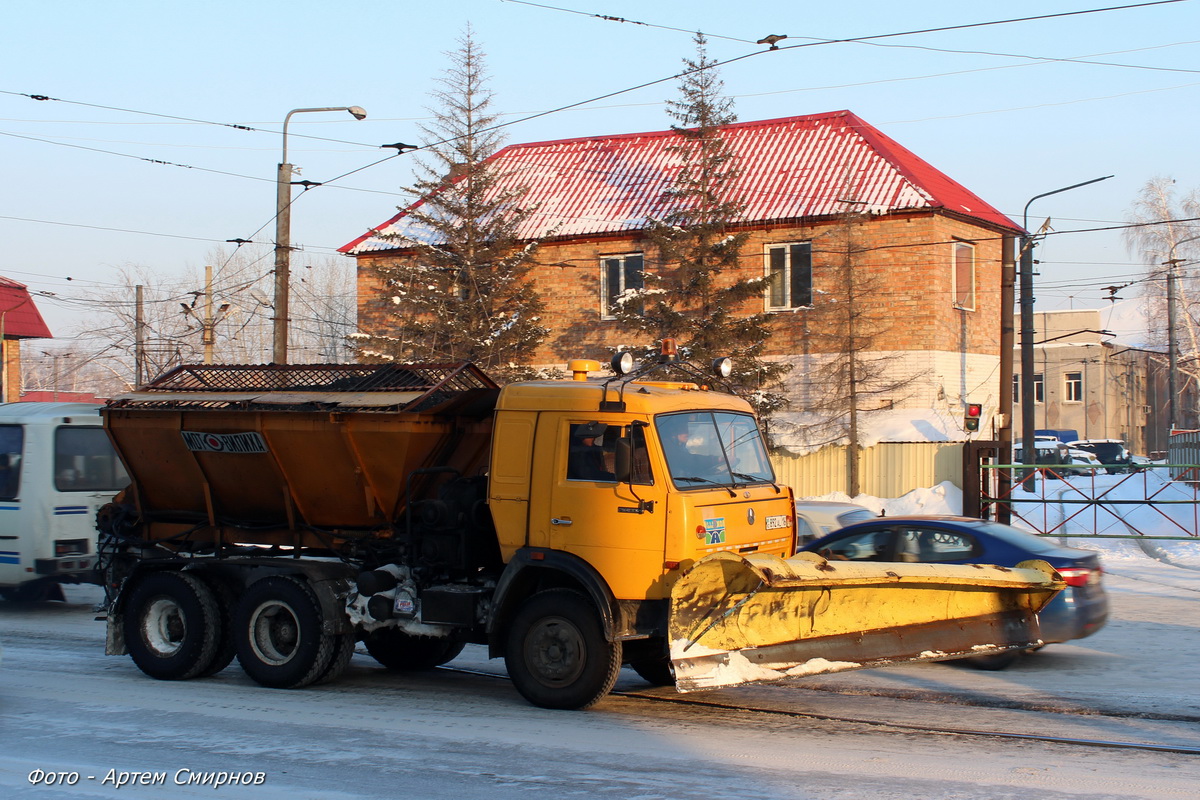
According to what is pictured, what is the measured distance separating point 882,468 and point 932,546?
19128mm

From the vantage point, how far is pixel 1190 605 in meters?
14.0

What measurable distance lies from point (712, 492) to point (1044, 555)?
12.8 ft

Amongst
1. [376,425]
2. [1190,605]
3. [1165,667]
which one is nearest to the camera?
[376,425]

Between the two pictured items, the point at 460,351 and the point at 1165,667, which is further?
the point at 460,351

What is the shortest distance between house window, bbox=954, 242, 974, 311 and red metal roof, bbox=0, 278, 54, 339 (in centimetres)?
3234

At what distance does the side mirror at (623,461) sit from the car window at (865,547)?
12.6ft

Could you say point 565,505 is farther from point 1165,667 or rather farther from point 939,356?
point 939,356

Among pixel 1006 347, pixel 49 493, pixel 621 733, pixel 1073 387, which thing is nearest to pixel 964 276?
pixel 1006 347

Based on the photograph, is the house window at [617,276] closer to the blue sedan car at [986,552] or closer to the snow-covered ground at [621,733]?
the blue sedan car at [986,552]

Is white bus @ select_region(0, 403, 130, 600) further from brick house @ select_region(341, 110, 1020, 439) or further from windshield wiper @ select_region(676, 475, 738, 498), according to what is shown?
brick house @ select_region(341, 110, 1020, 439)

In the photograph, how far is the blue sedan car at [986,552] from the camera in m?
9.74

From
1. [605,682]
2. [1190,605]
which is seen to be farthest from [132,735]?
[1190,605]

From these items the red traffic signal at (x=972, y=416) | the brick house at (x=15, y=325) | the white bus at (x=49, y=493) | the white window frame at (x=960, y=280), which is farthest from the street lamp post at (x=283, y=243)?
the brick house at (x=15, y=325)

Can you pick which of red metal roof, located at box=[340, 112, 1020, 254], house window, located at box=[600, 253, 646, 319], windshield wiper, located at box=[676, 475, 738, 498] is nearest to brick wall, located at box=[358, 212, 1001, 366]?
house window, located at box=[600, 253, 646, 319]
